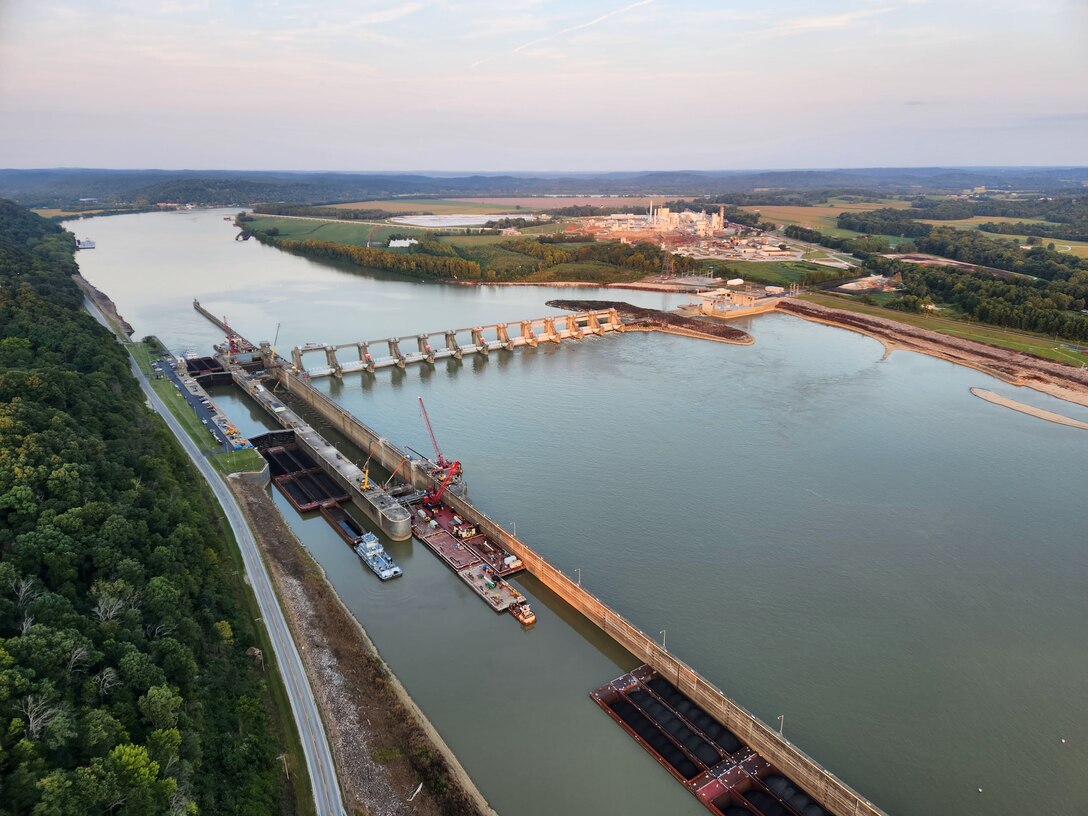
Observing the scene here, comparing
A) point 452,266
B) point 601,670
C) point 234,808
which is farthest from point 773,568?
point 452,266

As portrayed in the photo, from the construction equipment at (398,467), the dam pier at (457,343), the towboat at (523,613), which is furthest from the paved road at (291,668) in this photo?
the dam pier at (457,343)

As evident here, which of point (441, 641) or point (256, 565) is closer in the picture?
point (441, 641)

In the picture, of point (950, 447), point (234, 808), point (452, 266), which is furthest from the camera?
point (452, 266)

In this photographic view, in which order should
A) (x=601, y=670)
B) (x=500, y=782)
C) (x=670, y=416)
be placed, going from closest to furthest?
1. (x=500, y=782)
2. (x=601, y=670)
3. (x=670, y=416)

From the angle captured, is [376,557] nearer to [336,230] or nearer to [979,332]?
[979,332]

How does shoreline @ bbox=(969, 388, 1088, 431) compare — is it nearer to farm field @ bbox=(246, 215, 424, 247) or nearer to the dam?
the dam

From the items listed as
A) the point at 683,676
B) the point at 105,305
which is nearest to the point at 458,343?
the point at 105,305

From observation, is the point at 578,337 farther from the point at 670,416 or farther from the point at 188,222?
the point at 188,222
